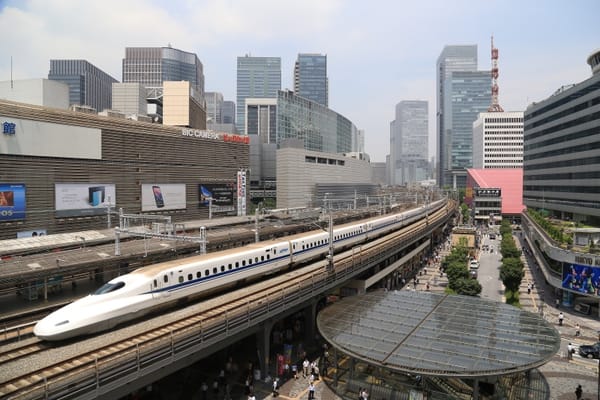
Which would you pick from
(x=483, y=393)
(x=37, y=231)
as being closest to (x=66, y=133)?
(x=37, y=231)

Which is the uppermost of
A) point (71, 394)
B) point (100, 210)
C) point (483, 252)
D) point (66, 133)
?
point (66, 133)

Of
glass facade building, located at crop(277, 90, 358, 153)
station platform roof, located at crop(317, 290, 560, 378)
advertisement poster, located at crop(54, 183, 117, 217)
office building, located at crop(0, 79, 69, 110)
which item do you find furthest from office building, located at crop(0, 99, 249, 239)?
glass facade building, located at crop(277, 90, 358, 153)

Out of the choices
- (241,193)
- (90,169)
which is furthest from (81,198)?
(241,193)

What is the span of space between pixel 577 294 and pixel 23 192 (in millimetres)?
63155

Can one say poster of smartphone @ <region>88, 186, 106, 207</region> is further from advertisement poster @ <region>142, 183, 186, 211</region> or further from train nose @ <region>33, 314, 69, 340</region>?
train nose @ <region>33, 314, 69, 340</region>

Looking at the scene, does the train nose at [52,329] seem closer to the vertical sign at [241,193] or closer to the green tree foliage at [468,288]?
the green tree foliage at [468,288]

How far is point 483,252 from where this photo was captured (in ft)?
283

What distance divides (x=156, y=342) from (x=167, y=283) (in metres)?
5.76

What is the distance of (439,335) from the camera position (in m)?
26.0

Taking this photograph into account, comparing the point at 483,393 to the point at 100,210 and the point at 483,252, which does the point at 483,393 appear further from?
the point at 483,252

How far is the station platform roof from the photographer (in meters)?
22.0

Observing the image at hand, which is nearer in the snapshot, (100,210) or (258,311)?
(258,311)

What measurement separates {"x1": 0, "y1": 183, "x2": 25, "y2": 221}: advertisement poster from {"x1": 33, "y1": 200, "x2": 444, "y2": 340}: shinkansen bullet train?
29254 mm

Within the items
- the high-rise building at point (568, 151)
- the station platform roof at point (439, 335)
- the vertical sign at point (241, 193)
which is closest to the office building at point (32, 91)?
the vertical sign at point (241, 193)
